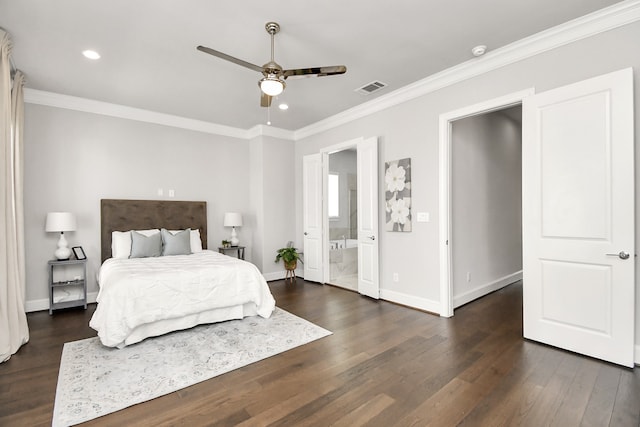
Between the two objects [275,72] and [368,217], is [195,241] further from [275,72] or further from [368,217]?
[275,72]

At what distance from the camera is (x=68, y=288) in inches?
167

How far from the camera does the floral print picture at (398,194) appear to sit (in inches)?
160

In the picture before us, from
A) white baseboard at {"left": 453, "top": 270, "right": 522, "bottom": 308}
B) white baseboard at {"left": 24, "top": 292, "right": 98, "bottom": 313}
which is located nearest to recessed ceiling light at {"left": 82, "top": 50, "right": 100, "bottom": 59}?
white baseboard at {"left": 24, "top": 292, "right": 98, "bottom": 313}

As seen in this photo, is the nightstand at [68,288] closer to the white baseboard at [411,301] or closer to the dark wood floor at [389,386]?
the dark wood floor at [389,386]

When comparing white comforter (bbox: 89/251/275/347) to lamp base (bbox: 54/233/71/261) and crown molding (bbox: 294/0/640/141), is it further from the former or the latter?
crown molding (bbox: 294/0/640/141)

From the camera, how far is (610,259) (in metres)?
2.49

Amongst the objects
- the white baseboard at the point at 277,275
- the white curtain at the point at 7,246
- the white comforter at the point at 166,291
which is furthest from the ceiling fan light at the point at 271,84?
the white baseboard at the point at 277,275

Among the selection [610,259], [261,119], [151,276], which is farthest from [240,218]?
[610,259]

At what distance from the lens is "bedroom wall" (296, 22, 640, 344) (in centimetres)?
258

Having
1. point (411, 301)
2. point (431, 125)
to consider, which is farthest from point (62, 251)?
point (431, 125)

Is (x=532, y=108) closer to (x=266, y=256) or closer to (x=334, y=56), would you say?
(x=334, y=56)

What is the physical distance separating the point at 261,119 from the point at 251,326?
11.5 ft

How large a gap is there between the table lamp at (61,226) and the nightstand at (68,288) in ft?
0.39

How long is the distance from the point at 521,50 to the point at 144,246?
16.5ft
